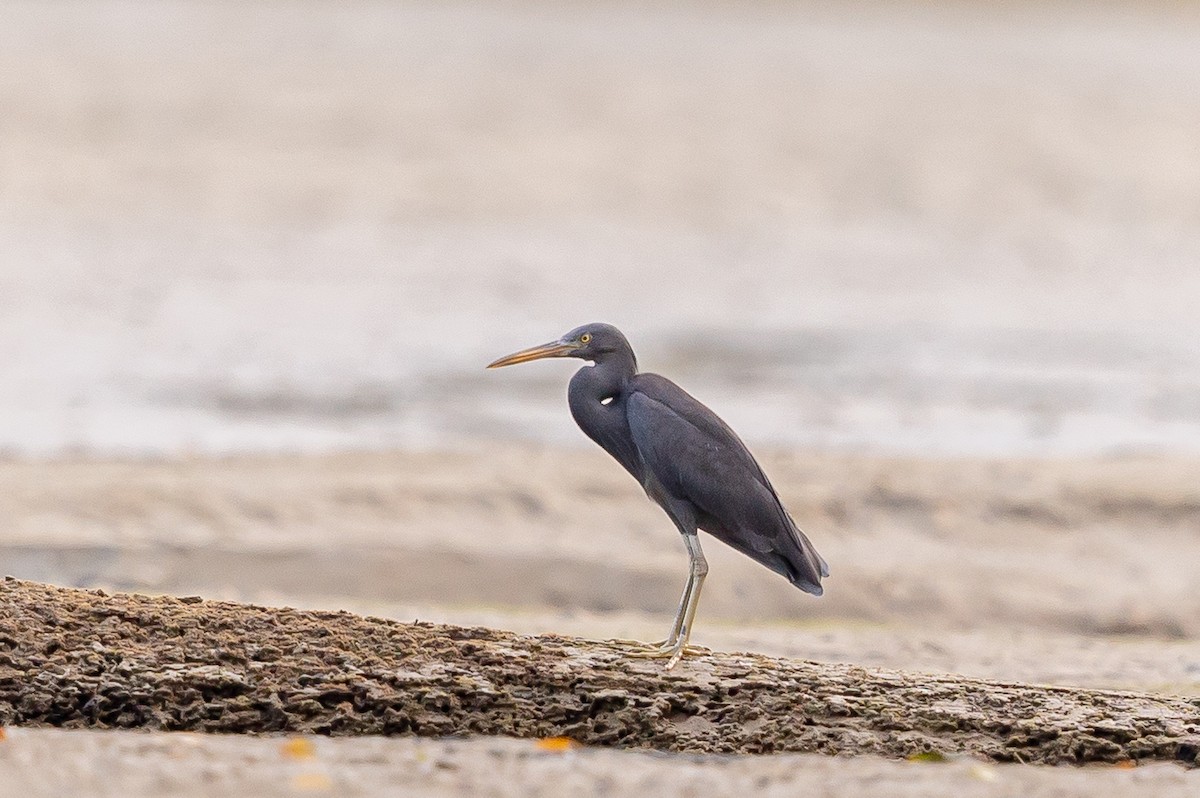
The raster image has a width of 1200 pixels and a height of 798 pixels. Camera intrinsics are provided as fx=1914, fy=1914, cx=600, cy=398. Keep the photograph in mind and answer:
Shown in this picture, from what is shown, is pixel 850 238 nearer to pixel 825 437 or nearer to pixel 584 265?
pixel 584 265

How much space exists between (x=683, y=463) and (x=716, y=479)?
0.36 feet

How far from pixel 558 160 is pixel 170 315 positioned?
7.23 metres

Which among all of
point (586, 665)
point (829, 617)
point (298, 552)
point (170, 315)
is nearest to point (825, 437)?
point (829, 617)

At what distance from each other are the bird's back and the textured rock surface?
337 mm

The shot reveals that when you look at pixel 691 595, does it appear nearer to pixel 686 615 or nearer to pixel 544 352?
pixel 686 615

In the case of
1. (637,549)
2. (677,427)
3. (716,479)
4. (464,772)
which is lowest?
(464,772)

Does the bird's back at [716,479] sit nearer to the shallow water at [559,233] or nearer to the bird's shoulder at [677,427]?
the bird's shoulder at [677,427]

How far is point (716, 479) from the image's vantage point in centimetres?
555

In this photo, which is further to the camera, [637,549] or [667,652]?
[637,549]

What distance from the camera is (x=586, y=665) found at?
5.43 metres

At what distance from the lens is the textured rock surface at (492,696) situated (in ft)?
16.8

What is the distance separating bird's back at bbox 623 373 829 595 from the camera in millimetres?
5547

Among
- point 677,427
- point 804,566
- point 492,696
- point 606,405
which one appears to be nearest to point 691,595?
point 804,566

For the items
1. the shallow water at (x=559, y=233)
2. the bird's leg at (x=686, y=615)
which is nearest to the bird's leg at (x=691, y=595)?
the bird's leg at (x=686, y=615)
